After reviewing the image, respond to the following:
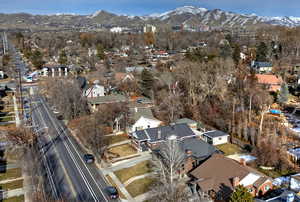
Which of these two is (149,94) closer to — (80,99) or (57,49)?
(80,99)

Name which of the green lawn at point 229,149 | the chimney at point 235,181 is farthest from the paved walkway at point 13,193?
the green lawn at point 229,149

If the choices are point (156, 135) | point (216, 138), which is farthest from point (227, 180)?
point (156, 135)

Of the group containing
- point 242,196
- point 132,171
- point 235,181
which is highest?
point 242,196

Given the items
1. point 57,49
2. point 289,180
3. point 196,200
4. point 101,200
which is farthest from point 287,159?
point 57,49

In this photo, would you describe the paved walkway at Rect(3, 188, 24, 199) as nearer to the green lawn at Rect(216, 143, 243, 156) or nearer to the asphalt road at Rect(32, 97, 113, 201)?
the asphalt road at Rect(32, 97, 113, 201)

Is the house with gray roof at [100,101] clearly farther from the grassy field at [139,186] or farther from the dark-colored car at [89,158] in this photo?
the grassy field at [139,186]

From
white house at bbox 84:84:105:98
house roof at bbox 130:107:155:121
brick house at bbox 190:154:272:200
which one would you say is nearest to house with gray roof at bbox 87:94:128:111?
white house at bbox 84:84:105:98

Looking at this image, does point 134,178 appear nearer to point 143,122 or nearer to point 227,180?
point 227,180
